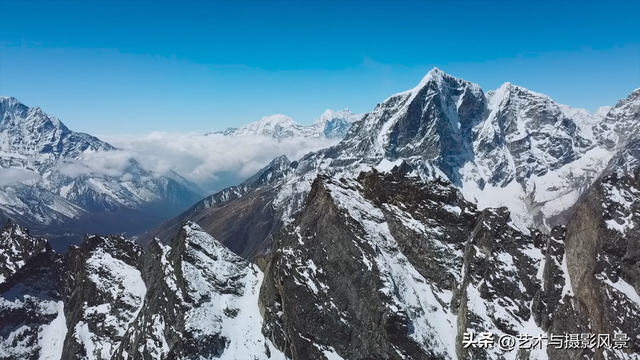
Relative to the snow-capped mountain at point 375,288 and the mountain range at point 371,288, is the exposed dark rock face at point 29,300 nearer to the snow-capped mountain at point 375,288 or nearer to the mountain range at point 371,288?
the mountain range at point 371,288

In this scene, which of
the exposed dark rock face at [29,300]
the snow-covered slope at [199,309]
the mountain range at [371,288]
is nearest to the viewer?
the mountain range at [371,288]

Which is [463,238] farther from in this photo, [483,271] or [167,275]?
[167,275]

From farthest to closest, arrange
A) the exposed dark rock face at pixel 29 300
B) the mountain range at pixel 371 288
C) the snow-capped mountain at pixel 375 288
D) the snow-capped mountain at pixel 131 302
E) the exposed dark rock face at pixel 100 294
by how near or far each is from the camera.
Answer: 1. the exposed dark rock face at pixel 29 300
2. the exposed dark rock face at pixel 100 294
3. the snow-capped mountain at pixel 131 302
4. the snow-capped mountain at pixel 375 288
5. the mountain range at pixel 371 288

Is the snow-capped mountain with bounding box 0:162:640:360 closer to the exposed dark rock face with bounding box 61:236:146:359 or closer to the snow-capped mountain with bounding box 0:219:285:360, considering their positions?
the snow-capped mountain with bounding box 0:219:285:360

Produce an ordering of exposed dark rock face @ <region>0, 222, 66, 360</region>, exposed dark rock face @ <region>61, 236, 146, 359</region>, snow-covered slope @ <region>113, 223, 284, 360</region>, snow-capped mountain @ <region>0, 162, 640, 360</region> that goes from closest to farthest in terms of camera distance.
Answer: snow-capped mountain @ <region>0, 162, 640, 360</region>, snow-covered slope @ <region>113, 223, 284, 360</region>, exposed dark rock face @ <region>61, 236, 146, 359</region>, exposed dark rock face @ <region>0, 222, 66, 360</region>

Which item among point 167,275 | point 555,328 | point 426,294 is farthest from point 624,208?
point 167,275

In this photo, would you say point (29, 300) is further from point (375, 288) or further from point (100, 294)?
point (375, 288)

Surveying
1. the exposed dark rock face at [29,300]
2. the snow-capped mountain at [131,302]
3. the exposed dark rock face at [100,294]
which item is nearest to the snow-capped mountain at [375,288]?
the snow-capped mountain at [131,302]

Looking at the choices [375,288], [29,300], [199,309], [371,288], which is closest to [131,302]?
[199,309]

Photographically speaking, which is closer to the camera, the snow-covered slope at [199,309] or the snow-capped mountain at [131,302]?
the snow-covered slope at [199,309]

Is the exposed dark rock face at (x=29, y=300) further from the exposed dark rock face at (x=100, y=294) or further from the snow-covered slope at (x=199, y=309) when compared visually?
the snow-covered slope at (x=199, y=309)

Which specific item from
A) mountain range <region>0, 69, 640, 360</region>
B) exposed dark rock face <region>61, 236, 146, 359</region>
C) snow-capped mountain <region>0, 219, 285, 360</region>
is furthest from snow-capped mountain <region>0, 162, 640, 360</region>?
exposed dark rock face <region>61, 236, 146, 359</region>

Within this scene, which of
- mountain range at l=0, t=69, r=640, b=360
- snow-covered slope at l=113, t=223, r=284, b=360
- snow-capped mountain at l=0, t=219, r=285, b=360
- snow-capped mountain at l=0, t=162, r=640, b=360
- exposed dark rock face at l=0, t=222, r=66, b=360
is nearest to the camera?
mountain range at l=0, t=69, r=640, b=360
